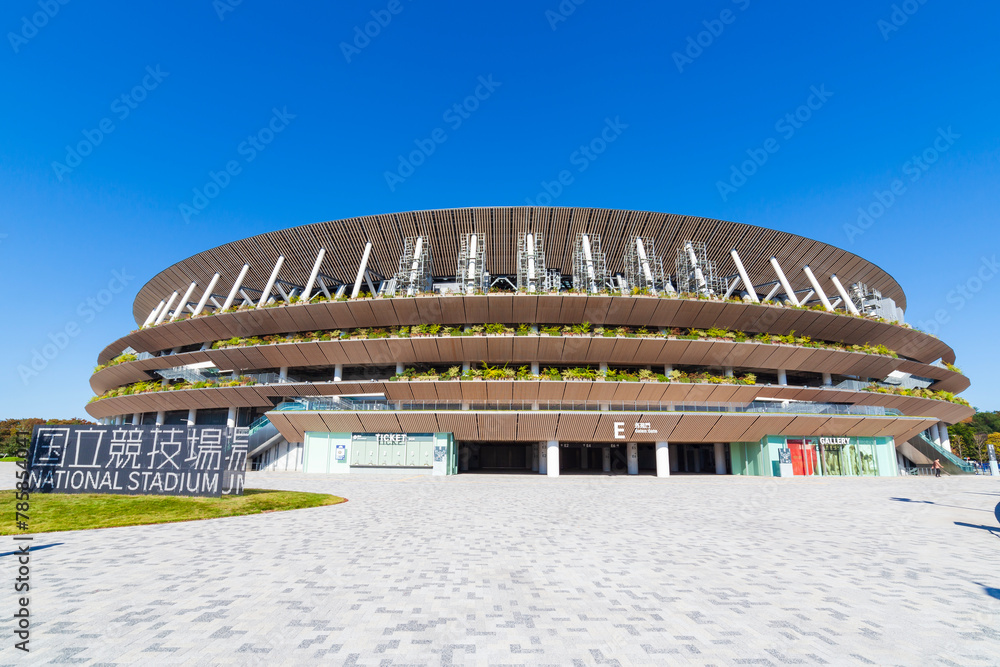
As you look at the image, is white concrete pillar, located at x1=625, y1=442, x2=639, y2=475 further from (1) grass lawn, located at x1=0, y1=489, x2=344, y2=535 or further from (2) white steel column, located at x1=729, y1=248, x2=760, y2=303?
(1) grass lawn, located at x1=0, y1=489, x2=344, y2=535

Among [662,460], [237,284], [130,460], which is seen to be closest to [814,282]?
[662,460]

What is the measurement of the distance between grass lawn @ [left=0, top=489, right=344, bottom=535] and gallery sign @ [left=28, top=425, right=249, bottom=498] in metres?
0.59

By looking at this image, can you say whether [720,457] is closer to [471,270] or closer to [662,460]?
[662,460]

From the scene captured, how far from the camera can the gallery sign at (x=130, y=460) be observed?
1482 cm

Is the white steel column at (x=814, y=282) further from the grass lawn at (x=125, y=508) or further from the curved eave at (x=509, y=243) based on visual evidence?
the grass lawn at (x=125, y=508)

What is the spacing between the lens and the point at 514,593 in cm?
608

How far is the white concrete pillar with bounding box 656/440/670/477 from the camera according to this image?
3109 centimetres

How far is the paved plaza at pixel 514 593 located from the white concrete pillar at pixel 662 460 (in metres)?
19.8

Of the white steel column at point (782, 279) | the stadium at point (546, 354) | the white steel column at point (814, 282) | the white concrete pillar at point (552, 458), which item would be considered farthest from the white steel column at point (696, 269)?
the white concrete pillar at point (552, 458)

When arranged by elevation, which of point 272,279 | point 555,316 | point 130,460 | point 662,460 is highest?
point 272,279

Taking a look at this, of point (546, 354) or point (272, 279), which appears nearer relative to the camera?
point (546, 354)

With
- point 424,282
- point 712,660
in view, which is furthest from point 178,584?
point 424,282

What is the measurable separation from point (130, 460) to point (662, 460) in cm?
2857

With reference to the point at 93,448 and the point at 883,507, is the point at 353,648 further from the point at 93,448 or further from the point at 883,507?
the point at 883,507
